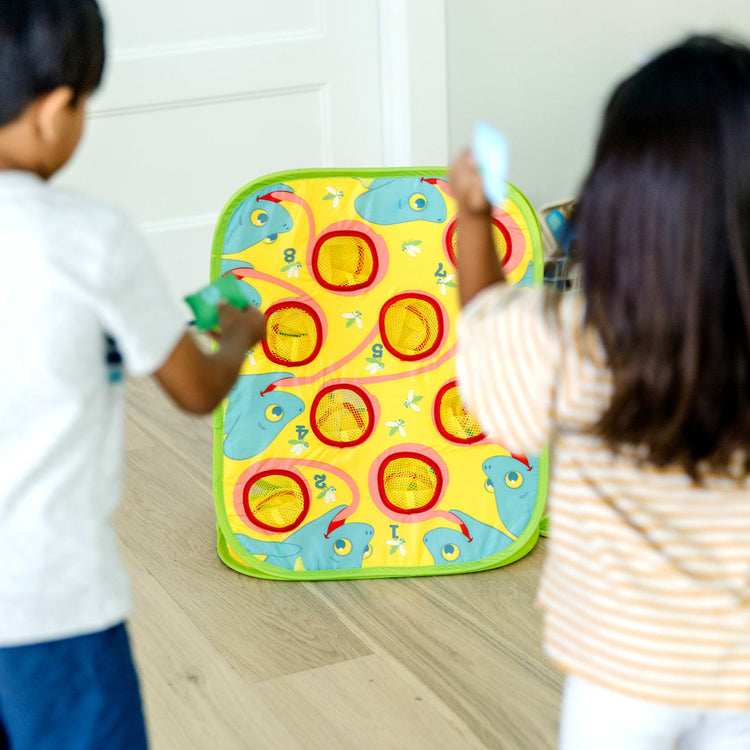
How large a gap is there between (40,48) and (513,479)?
41.7 inches

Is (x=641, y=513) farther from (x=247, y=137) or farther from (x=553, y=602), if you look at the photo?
(x=247, y=137)

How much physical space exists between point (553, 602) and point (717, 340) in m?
0.22

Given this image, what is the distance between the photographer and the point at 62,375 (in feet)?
2.35

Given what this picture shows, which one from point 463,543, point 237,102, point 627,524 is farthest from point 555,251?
point 627,524

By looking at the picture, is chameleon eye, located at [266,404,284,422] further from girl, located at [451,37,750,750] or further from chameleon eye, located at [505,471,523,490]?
girl, located at [451,37,750,750]

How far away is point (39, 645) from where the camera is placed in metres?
0.77

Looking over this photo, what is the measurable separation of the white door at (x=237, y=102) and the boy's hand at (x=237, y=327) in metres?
1.73

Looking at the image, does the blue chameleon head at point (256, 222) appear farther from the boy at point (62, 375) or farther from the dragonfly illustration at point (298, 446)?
the boy at point (62, 375)

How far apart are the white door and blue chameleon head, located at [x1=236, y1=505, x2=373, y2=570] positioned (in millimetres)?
1247

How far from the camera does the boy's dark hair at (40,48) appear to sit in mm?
699

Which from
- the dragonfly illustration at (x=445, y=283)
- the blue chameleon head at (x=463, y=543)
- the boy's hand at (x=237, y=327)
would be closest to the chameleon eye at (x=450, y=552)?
the blue chameleon head at (x=463, y=543)

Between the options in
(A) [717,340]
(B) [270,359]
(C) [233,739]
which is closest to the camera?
(A) [717,340]

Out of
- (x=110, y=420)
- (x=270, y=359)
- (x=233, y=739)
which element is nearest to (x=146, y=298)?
(x=110, y=420)

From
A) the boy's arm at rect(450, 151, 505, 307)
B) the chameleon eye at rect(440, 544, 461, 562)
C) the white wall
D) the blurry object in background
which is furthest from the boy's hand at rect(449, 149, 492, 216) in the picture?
the white wall
